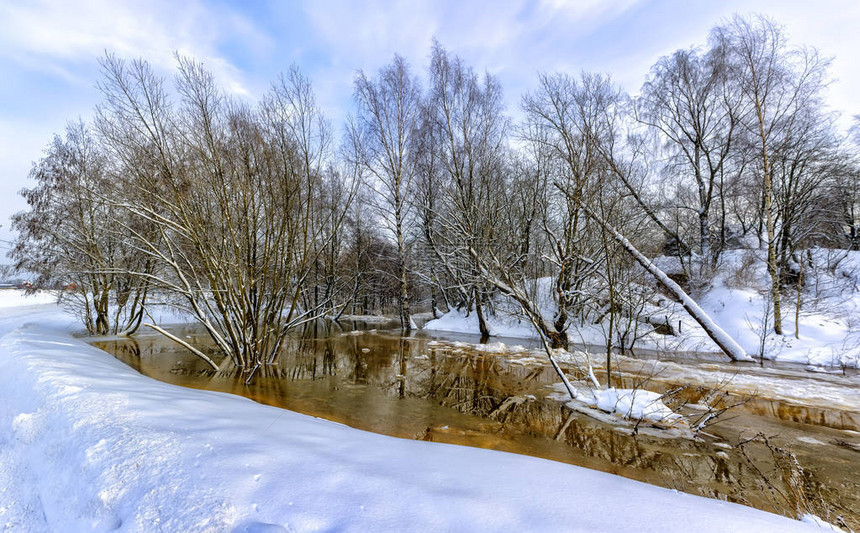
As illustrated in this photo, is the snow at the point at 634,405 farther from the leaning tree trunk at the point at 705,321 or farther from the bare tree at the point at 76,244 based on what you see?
the bare tree at the point at 76,244

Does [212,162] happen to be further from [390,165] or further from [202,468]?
[390,165]

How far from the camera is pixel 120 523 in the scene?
63.2 inches

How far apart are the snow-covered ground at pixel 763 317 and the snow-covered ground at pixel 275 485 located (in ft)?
19.0

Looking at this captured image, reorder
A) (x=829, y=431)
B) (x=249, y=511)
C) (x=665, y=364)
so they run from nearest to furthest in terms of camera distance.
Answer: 1. (x=249, y=511)
2. (x=829, y=431)
3. (x=665, y=364)

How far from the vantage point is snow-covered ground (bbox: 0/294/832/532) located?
1622 mm

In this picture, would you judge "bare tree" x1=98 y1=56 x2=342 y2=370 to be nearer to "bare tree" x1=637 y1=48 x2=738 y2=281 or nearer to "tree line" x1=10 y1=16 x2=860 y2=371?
"tree line" x1=10 y1=16 x2=860 y2=371

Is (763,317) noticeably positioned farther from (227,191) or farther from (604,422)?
(227,191)

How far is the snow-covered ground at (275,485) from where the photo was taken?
5.32 ft

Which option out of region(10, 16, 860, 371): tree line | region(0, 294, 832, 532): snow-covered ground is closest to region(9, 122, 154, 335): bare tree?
region(10, 16, 860, 371): tree line

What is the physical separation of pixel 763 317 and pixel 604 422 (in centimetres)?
1025

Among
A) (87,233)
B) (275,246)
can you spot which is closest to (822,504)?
(275,246)

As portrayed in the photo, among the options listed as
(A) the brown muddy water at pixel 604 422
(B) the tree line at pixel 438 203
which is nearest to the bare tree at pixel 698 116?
(B) the tree line at pixel 438 203

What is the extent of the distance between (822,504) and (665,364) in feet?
21.2

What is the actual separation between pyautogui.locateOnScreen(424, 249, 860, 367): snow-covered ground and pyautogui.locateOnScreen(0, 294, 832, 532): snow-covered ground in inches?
229
